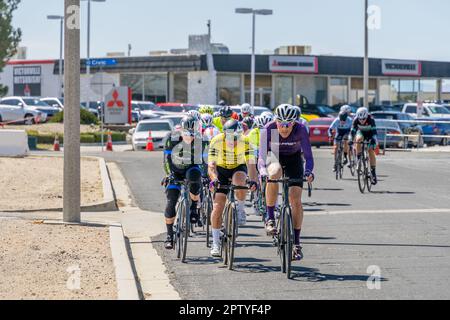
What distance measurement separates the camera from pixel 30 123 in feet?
189

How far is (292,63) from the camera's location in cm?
7488

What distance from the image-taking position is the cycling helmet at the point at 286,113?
1186cm

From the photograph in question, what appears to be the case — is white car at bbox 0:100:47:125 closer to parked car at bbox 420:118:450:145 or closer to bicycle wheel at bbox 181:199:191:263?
parked car at bbox 420:118:450:145

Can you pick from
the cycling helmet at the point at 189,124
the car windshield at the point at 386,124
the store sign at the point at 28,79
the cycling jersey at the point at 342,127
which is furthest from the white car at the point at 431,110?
the cycling helmet at the point at 189,124

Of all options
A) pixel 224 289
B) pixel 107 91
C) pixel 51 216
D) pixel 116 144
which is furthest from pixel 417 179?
pixel 116 144

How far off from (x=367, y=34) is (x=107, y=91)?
14000 millimetres

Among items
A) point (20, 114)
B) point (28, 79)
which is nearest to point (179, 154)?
point (20, 114)

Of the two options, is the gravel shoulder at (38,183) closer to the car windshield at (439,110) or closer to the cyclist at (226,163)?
the cyclist at (226,163)

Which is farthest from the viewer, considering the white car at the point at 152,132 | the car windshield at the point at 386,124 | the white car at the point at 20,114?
the white car at the point at 20,114

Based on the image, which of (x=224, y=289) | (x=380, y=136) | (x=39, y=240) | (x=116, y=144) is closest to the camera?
(x=224, y=289)

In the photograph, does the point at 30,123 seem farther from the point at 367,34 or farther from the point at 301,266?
the point at 301,266

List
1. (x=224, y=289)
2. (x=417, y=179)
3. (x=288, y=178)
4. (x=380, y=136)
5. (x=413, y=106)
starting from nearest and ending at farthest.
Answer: (x=224, y=289) → (x=288, y=178) → (x=417, y=179) → (x=380, y=136) → (x=413, y=106)

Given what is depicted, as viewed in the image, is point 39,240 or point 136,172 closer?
point 39,240

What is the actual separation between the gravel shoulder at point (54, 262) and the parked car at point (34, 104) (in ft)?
141
